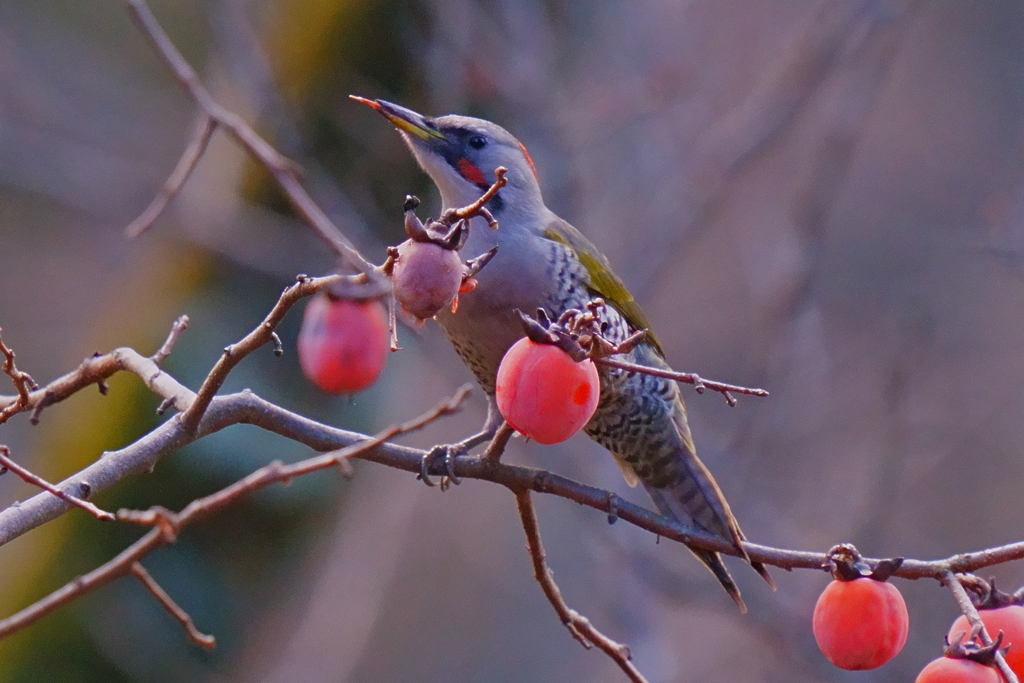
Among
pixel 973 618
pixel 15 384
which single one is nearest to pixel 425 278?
pixel 15 384

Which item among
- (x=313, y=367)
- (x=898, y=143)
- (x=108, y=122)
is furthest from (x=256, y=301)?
(x=898, y=143)

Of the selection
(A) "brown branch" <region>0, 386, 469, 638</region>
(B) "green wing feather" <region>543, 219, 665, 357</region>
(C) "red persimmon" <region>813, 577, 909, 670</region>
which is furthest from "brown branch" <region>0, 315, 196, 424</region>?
(B) "green wing feather" <region>543, 219, 665, 357</region>

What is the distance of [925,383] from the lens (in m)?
6.71

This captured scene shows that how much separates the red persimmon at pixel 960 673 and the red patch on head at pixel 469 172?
1.91 meters

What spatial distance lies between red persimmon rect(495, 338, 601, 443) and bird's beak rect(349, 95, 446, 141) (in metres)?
1.13

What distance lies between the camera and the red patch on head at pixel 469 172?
10.4 feet

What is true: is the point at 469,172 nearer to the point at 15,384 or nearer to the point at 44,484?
the point at 15,384

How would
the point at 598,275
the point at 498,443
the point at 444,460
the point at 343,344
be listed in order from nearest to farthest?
1. the point at 498,443
2. the point at 343,344
3. the point at 444,460
4. the point at 598,275

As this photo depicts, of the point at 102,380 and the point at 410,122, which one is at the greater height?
the point at 410,122

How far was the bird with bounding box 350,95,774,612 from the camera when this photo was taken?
2.97 meters

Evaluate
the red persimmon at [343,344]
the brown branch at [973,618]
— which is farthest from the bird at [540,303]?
the brown branch at [973,618]

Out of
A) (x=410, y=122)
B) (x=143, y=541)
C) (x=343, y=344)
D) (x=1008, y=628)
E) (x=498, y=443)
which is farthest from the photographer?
(x=410, y=122)

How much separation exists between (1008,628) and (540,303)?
1.54 metres

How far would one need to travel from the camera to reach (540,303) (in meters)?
3.05
